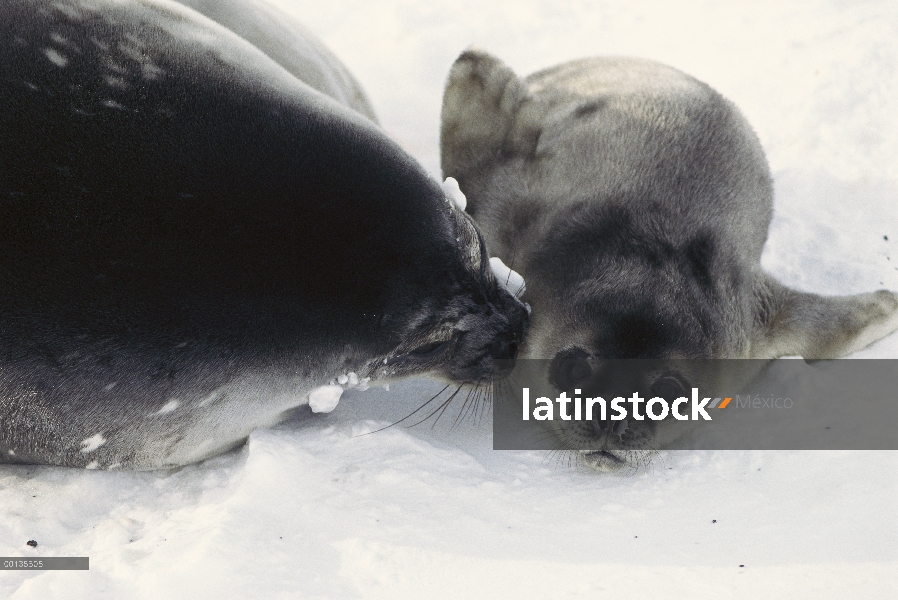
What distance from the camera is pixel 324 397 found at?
2.35m

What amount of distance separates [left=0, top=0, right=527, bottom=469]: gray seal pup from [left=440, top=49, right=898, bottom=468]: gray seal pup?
667 mm

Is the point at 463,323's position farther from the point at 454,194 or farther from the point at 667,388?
the point at 667,388

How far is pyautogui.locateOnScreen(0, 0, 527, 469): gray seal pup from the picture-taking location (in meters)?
1.97

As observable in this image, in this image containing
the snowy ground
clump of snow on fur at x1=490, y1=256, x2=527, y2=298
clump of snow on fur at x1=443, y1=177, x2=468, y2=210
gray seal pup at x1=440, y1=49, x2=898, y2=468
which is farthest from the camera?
clump of snow on fur at x1=490, y1=256, x2=527, y2=298

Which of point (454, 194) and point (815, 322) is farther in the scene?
point (815, 322)

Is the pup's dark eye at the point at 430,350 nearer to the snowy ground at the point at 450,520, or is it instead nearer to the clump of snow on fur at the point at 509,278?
the snowy ground at the point at 450,520

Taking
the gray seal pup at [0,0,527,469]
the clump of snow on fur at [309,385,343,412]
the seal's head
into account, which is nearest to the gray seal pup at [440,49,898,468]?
the seal's head

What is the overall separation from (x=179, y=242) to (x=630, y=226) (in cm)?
165

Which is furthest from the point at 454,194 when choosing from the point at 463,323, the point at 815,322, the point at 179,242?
the point at 815,322

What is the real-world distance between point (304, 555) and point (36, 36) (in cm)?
143

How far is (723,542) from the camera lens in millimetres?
2041

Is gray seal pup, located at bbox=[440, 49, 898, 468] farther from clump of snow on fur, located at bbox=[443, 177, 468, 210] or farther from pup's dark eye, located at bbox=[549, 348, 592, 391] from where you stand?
clump of snow on fur, located at bbox=[443, 177, 468, 210]

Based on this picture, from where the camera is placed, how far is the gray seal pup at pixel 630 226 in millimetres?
2779

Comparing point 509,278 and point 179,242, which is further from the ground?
point 179,242
